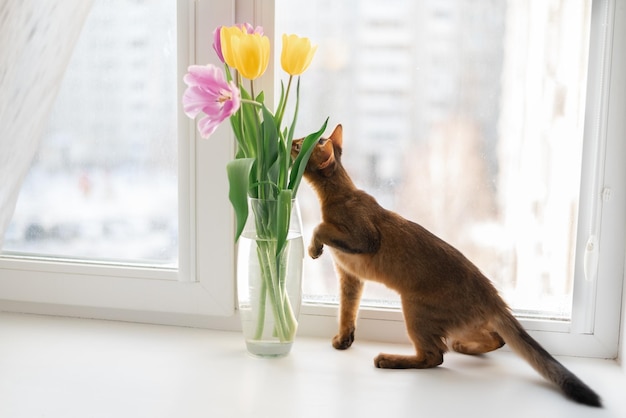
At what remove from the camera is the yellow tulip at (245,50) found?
1.06 m

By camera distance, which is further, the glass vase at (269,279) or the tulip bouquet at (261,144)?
the glass vase at (269,279)

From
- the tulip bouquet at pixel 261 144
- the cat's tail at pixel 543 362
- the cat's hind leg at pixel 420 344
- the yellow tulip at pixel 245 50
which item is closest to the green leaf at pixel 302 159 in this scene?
the tulip bouquet at pixel 261 144

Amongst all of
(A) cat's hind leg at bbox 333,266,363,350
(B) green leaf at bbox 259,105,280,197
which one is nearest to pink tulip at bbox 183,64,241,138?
(B) green leaf at bbox 259,105,280,197

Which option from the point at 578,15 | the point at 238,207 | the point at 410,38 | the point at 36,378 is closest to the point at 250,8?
the point at 410,38

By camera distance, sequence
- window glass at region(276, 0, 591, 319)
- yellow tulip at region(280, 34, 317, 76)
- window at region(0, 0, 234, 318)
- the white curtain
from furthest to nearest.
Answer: window at region(0, 0, 234, 318), window glass at region(276, 0, 591, 319), yellow tulip at region(280, 34, 317, 76), the white curtain

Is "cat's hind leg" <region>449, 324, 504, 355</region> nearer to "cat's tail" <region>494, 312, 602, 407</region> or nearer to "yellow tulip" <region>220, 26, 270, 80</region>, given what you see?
"cat's tail" <region>494, 312, 602, 407</region>

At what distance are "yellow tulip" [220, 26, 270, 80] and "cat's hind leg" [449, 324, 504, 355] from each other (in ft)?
1.73

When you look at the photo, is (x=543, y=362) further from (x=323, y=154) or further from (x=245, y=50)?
(x=245, y=50)

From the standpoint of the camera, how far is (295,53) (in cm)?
110

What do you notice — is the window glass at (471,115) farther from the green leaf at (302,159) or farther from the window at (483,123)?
the green leaf at (302,159)

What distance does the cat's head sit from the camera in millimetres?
1173

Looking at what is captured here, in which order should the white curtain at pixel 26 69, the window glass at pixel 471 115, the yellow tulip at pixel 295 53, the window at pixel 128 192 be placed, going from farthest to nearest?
the window at pixel 128 192 → the window glass at pixel 471 115 → the yellow tulip at pixel 295 53 → the white curtain at pixel 26 69

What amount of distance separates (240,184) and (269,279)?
169 millimetres

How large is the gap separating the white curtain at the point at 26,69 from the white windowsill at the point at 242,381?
247mm
